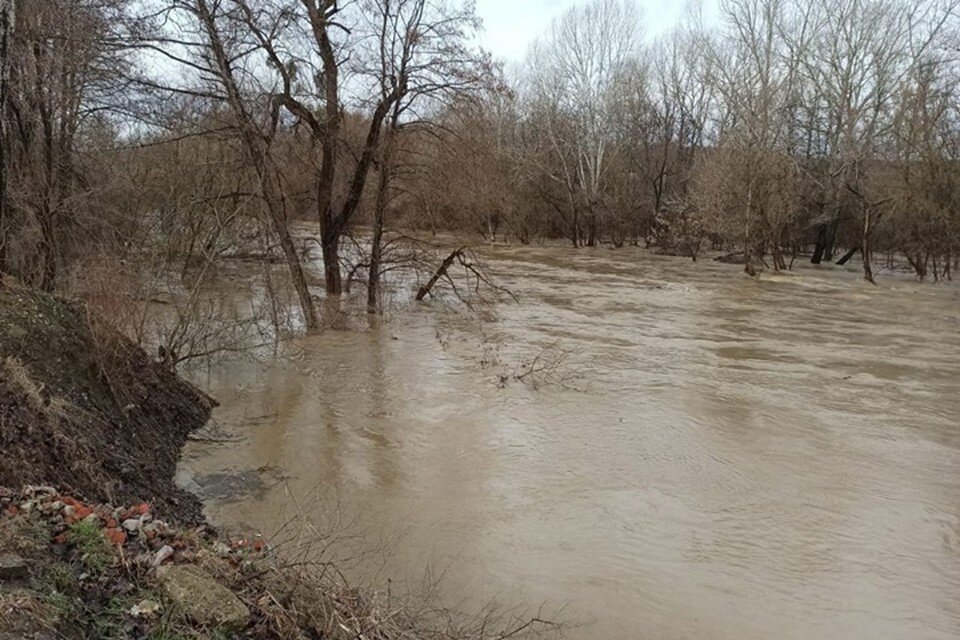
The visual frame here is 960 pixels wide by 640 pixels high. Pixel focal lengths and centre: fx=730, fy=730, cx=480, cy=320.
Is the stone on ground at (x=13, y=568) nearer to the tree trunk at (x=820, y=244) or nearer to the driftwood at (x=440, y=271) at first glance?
the driftwood at (x=440, y=271)

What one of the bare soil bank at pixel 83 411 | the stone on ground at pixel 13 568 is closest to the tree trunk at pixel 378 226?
the bare soil bank at pixel 83 411

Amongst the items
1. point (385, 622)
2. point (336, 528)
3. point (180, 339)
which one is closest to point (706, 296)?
point (180, 339)

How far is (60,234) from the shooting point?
51.9 feet

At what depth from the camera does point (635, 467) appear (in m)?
9.71

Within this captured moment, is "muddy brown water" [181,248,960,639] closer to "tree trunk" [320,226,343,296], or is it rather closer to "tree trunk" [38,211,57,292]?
"tree trunk" [320,226,343,296]

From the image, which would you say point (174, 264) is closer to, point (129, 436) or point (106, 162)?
point (106, 162)

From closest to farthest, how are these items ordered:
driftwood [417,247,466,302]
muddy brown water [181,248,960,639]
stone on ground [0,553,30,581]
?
stone on ground [0,553,30,581]
muddy brown water [181,248,960,639]
driftwood [417,247,466,302]

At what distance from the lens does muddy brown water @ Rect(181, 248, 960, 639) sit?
674 cm

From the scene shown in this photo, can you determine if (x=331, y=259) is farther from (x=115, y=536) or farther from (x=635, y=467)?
(x=115, y=536)

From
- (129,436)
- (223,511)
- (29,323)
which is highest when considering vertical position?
(29,323)

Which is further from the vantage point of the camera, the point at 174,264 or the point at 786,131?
the point at 786,131

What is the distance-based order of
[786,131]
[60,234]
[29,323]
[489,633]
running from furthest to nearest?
[786,131], [60,234], [29,323], [489,633]

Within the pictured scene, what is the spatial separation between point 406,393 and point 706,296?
1618 centimetres

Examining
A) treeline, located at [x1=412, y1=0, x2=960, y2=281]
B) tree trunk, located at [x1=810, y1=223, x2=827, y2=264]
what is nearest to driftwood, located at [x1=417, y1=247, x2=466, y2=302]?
treeline, located at [x1=412, y1=0, x2=960, y2=281]
